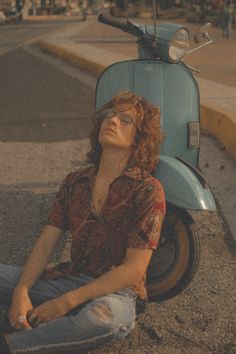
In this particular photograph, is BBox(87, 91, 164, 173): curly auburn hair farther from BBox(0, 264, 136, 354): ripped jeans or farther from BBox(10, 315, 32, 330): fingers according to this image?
BBox(10, 315, 32, 330): fingers

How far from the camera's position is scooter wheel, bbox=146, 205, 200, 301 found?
299cm

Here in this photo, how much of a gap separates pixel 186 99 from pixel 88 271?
138 cm

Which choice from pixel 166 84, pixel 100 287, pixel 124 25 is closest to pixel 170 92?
pixel 166 84

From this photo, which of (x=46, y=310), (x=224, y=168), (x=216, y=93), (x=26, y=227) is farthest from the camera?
(x=216, y=93)

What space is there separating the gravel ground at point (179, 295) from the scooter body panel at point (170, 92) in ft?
2.09

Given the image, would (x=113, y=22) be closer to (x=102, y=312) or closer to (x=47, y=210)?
(x=47, y=210)

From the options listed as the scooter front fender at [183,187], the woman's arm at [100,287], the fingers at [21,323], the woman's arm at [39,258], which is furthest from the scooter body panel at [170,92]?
the fingers at [21,323]

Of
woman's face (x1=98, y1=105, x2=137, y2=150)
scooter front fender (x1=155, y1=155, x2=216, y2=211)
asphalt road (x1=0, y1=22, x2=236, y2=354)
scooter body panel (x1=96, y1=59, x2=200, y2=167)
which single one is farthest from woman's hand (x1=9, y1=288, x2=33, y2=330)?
scooter body panel (x1=96, y1=59, x2=200, y2=167)

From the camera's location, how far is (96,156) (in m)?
2.88

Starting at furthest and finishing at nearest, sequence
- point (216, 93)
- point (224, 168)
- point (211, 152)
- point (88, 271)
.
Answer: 1. point (216, 93)
2. point (211, 152)
3. point (224, 168)
4. point (88, 271)

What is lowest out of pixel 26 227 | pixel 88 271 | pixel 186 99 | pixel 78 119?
pixel 78 119

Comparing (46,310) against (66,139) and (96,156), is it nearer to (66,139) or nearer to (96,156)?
(96,156)

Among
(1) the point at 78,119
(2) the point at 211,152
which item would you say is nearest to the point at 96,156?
(2) the point at 211,152

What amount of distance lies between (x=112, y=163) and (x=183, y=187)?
0.37 metres
